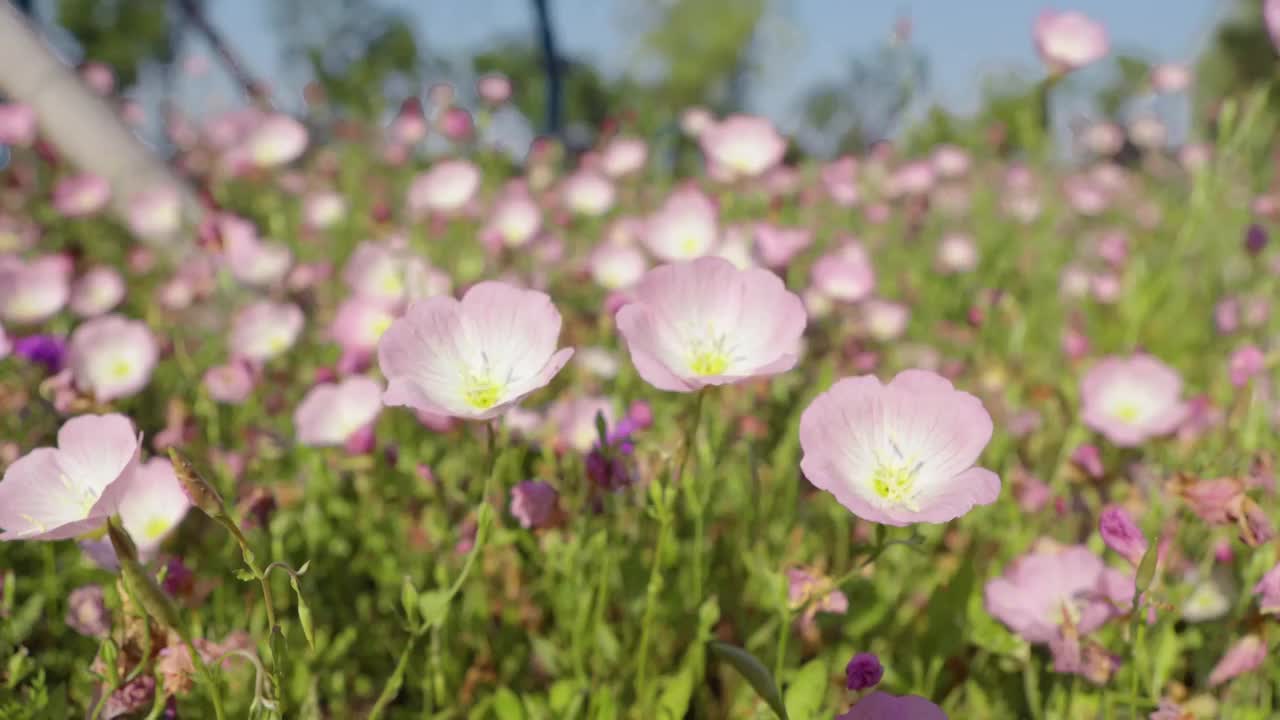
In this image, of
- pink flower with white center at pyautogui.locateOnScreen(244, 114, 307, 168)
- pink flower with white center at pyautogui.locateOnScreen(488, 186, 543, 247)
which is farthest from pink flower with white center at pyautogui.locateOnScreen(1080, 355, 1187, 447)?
pink flower with white center at pyautogui.locateOnScreen(244, 114, 307, 168)

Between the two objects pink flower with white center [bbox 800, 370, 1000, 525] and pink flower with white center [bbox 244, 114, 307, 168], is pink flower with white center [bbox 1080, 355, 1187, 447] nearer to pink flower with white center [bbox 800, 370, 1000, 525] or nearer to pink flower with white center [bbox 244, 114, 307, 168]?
pink flower with white center [bbox 800, 370, 1000, 525]

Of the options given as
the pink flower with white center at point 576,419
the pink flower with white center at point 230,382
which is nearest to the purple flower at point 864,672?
the pink flower with white center at point 576,419

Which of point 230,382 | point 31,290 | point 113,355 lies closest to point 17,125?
point 31,290

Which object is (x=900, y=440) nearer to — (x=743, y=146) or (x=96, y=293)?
(x=743, y=146)

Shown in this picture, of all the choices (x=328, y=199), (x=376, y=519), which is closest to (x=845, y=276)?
(x=376, y=519)

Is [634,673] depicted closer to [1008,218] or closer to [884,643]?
[884,643]

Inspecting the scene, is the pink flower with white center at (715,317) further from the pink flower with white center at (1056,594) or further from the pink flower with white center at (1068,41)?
the pink flower with white center at (1068,41)
